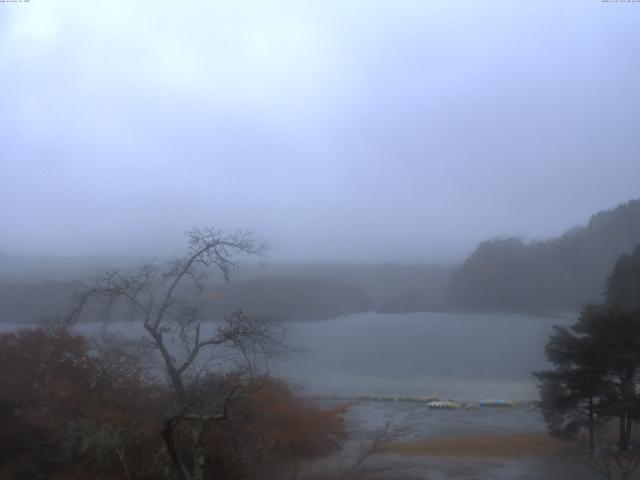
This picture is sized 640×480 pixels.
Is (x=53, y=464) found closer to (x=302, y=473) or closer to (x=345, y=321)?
(x=302, y=473)

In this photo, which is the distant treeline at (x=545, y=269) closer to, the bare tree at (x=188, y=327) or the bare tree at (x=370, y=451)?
the bare tree at (x=370, y=451)

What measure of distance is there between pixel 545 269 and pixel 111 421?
2444cm

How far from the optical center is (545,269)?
3003 centimetres

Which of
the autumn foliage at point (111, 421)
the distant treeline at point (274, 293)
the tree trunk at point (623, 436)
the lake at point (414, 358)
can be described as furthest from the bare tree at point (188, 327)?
the tree trunk at point (623, 436)

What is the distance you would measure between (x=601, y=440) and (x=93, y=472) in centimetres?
984

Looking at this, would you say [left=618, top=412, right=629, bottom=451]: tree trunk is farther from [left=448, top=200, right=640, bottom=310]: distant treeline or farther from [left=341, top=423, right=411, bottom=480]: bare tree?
[left=448, top=200, right=640, bottom=310]: distant treeline

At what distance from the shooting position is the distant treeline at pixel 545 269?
28.6 metres

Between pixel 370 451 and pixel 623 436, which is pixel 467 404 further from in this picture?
pixel 370 451

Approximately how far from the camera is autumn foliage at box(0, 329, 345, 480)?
27.8 ft

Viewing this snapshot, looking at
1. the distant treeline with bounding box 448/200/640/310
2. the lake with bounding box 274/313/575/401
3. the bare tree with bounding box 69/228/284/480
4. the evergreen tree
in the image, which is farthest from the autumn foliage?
the distant treeline with bounding box 448/200/640/310

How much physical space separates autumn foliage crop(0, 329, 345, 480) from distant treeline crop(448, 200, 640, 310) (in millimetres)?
17539

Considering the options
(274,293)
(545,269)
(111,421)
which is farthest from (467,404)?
(545,269)

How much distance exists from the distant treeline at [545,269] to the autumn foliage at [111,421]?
17.5 meters

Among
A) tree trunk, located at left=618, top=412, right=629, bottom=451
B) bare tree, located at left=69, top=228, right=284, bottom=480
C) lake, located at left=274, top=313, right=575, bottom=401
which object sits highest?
bare tree, located at left=69, top=228, right=284, bottom=480
